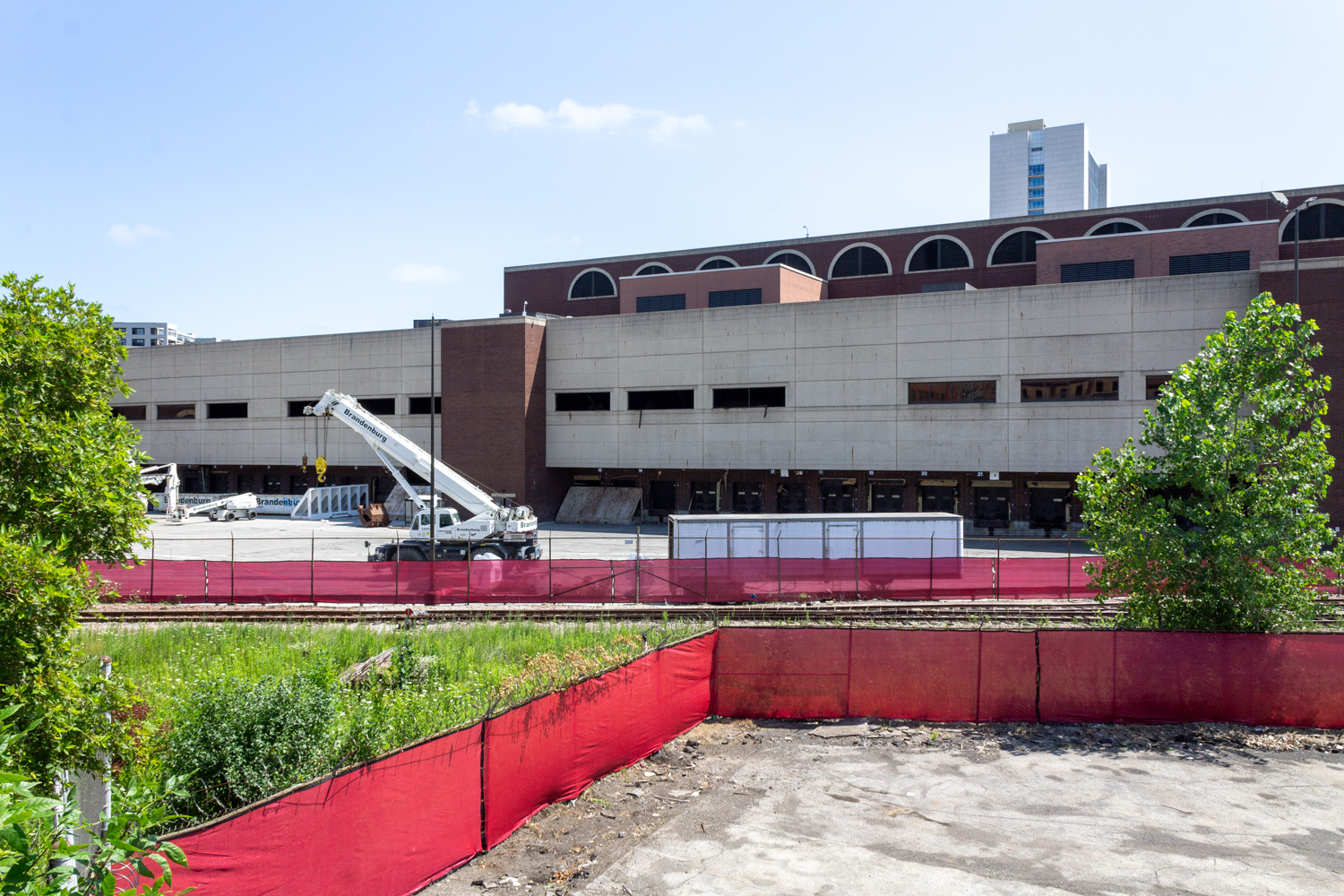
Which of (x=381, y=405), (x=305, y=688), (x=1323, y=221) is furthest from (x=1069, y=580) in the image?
(x=381, y=405)

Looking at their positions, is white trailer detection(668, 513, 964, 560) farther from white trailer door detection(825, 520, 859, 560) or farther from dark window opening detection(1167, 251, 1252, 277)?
dark window opening detection(1167, 251, 1252, 277)

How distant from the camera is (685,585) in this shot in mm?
26625

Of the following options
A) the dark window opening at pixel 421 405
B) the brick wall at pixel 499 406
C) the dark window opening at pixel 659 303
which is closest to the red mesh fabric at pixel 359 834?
the brick wall at pixel 499 406

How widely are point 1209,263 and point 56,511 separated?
5295 centimetres

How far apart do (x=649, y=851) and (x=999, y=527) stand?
1550 inches

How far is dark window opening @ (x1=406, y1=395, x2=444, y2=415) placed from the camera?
54938 mm

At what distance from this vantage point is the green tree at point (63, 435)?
7582 millimetres

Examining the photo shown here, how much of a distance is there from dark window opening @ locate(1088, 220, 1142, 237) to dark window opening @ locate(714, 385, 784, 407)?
22417 millimetres

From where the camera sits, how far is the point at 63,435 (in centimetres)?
779

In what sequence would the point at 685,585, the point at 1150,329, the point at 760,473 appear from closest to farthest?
the point at 685,585
the point at 1150,329
the point at 760,473

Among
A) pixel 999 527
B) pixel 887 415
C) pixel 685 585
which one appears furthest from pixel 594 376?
pixel 685 585

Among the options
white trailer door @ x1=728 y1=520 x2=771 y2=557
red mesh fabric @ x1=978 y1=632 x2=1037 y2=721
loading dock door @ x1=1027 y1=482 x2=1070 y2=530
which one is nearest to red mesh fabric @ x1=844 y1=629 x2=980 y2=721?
red mesh fabric @ x1=978 y1=632 x2=1037 y2=721

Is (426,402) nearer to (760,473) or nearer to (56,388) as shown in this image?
(760,473)

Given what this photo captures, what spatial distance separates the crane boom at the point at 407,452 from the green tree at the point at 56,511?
26.4 meters
